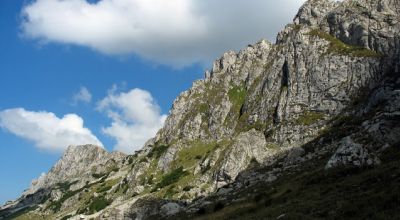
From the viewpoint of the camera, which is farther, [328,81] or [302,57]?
[302,57]

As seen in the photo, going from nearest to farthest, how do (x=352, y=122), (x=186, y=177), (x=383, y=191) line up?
(x=383, y=191), (x=352, y=122), (x=186, y=177)

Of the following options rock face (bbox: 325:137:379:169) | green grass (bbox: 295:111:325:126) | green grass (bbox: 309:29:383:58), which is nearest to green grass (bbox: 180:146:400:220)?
rock face (bbox: 325:137:379:169)

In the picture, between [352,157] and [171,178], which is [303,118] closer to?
[171,178]

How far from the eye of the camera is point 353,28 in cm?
18288

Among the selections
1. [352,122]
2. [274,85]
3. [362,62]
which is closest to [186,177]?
[274,85]

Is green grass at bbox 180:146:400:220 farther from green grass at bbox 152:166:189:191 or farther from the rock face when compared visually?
green grass at bbox 152:166:189:191

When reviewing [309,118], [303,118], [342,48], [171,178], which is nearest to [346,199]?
[309,118]

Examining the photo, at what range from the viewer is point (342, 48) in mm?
174750

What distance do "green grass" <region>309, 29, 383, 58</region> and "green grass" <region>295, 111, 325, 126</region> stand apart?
27.5m

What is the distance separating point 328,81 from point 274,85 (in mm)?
27377

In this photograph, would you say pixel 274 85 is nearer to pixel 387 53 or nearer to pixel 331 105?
pixel 331 105

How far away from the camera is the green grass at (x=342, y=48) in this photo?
542ft

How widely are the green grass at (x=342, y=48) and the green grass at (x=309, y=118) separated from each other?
27.5m

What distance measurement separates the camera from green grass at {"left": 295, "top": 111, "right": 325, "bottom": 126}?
519 feet
